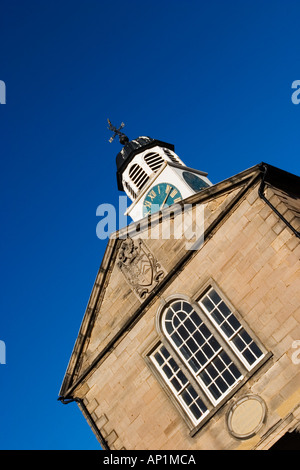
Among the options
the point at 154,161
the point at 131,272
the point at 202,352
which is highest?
the point at 154,161

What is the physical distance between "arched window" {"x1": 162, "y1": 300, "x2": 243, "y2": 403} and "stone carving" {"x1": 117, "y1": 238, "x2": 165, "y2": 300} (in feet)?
3.88

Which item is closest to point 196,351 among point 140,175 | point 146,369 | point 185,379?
point 185,379

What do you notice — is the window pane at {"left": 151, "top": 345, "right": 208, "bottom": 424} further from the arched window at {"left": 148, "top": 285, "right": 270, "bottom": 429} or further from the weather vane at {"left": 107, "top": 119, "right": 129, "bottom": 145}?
the weather vane at {"left": 107, "top": 119, "right": 129, "bottom": 145}

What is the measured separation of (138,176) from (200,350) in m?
15.6

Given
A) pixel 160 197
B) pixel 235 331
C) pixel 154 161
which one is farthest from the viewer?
pixel 154 161

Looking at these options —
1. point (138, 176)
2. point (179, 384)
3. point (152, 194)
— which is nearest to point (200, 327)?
point (179, 384)

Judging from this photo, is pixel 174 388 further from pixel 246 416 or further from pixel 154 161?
pixel 154 161

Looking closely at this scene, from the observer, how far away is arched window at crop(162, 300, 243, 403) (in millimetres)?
15797

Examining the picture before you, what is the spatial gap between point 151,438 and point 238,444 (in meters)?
3.27

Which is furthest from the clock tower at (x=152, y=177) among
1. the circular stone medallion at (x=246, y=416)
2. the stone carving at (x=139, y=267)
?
the circular stone medallion at (x=246, y=416)

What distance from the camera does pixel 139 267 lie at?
1894cm

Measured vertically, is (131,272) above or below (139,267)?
above

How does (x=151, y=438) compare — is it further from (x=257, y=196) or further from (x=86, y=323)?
(x=257, y=196)

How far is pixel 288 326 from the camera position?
14.6m
